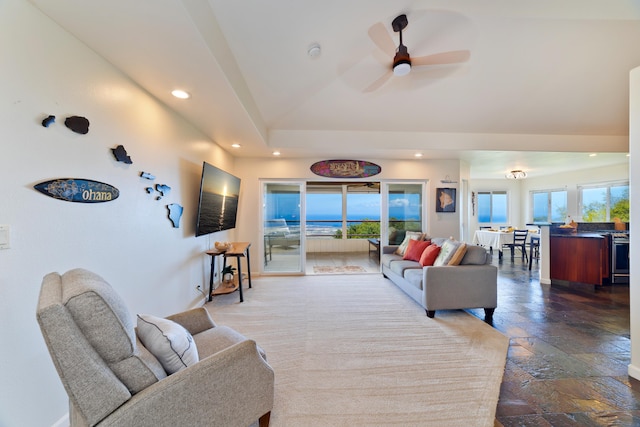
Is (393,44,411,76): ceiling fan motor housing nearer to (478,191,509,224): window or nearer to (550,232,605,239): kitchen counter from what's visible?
(550,232,605,239): kitchen counter

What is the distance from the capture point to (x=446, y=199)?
517cm

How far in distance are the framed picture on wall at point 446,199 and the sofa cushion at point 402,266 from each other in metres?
1.87

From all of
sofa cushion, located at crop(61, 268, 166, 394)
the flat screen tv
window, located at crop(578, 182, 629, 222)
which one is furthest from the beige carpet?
window, located at crop(578, 182, 629, 222)

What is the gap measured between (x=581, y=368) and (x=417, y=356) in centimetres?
131

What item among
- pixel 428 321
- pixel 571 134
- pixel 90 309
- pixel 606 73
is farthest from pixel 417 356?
pixel 571 134

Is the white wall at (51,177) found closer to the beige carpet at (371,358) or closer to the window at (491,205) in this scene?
the beige carpet at (371,358)

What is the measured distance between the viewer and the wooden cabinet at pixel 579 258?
4051 millimetres

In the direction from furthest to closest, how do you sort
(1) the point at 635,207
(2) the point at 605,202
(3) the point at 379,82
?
(2) the point at 605,202 < (3) the point at 379,82 < (1) the point at 635,207

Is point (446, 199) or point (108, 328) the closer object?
point (108, 328)

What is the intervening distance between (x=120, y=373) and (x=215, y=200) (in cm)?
266

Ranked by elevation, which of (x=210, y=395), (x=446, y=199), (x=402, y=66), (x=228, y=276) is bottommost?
(x=228, y=276)

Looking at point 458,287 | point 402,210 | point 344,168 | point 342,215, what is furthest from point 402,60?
point 342,215

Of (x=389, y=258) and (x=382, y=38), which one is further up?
(x=382, y=38)

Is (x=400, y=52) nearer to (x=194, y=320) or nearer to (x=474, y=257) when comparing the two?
(x=474, y=257)
